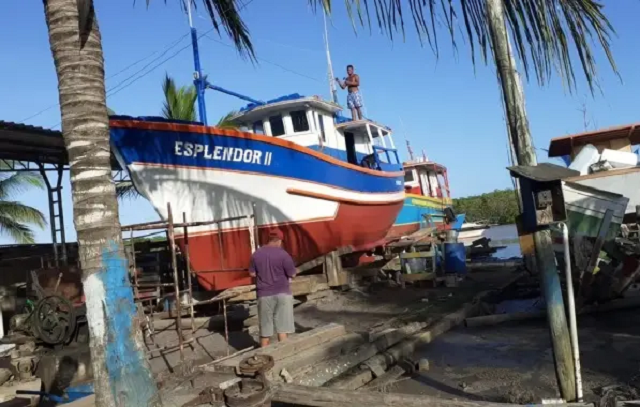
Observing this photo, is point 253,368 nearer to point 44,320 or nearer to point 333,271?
point 44,320

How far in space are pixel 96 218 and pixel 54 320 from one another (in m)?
6.71

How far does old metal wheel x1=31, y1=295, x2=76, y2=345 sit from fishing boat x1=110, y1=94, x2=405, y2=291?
2.38 metres

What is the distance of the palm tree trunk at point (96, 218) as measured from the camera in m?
3.71

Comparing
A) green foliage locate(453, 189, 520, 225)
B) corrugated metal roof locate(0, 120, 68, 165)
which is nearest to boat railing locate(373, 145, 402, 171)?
corrugated metal roof locate(0, 120, 68, 165)

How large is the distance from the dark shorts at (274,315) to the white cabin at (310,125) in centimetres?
747

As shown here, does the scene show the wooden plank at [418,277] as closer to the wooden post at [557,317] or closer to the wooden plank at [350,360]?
the wooden plank at [350,360]

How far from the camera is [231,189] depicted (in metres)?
11.3

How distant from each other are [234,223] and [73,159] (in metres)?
7.62

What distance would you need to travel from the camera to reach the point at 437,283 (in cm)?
1339

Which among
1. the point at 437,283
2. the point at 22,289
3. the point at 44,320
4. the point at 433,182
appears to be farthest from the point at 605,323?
the point at 433,182

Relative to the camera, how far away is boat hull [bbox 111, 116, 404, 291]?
10.5 meters

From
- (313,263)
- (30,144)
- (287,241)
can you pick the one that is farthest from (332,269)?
(30,144)

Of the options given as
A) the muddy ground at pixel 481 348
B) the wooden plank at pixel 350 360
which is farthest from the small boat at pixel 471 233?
the wooden plank at pixel 350 360

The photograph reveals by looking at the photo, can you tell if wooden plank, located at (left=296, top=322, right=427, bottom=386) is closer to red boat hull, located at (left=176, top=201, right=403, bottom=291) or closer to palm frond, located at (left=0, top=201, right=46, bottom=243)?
red boat hull, located at (left=176, top=201, right=403, bottom=291)
